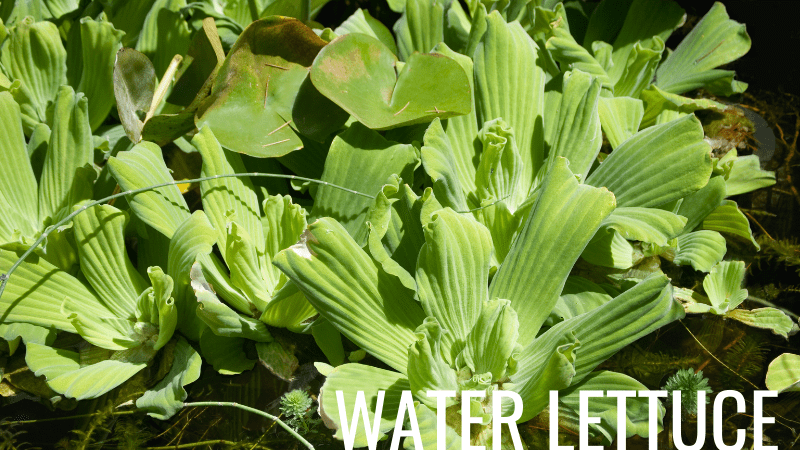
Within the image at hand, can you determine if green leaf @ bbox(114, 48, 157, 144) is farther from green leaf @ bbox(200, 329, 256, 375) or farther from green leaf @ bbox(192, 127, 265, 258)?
green leaf @ bbox(200, 329, 256, 375)

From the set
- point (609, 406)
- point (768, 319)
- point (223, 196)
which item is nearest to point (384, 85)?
point (223, 196)

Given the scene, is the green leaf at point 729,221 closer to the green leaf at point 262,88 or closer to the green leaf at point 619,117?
the green leaf at point 619,117

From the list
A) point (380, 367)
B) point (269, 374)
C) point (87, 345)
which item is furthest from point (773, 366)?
point (87, 345)

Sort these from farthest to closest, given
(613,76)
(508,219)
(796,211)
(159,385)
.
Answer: (613,76)
(796,211)
(508,219)
(159,385)

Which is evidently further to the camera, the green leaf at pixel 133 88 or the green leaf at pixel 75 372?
the green leaf at pixel 133 88

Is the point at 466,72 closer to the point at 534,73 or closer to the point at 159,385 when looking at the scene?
the point at 534,73

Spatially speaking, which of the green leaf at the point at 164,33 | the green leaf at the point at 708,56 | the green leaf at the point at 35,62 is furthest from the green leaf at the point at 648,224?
the green leaf at the point at 35,62
